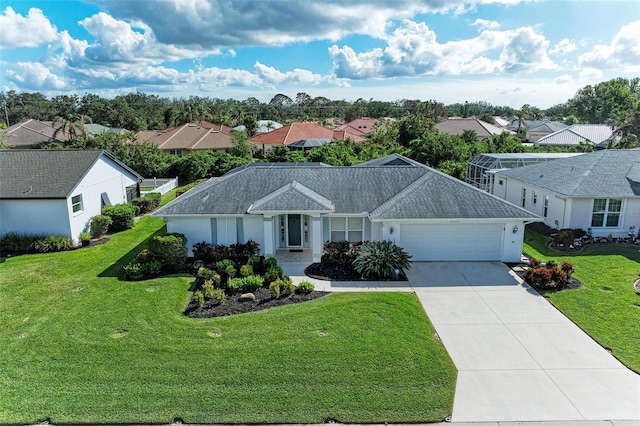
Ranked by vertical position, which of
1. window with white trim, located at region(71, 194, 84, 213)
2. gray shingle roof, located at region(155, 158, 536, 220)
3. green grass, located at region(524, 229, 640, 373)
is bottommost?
green grass, located at region(524, 229, 640, 373)

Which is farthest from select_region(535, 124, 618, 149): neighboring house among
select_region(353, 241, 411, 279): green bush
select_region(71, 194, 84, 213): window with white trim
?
select_region(71, 194, 84, 213): window with white trim

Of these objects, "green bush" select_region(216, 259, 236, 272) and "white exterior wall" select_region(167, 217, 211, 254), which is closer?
"green bush" select_region(216, 259, 236, 272)

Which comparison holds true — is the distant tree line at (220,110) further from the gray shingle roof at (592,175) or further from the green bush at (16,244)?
the green bush at (16,244)

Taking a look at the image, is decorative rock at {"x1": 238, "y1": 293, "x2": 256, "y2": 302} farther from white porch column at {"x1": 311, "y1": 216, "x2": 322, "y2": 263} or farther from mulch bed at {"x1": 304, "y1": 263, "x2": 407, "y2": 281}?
white porch column at {"x1": 311, "y1": 216, "x2": 322, "y2": 263}

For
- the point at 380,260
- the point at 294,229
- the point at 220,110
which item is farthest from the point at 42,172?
the point at 220,110

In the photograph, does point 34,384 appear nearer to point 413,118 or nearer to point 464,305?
point 464,305

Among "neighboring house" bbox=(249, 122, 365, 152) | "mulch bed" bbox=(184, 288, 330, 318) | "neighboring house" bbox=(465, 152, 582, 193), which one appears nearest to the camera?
"mulch bed" bbox=(184, 288, 330, 318)

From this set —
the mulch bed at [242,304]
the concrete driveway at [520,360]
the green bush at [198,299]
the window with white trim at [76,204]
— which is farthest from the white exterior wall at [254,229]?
the window with white trim at [76,204]

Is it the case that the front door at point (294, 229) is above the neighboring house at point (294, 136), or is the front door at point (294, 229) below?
below
